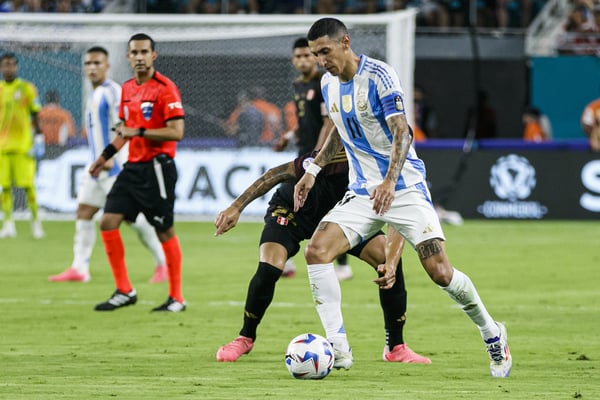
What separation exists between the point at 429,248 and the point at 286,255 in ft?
4.21

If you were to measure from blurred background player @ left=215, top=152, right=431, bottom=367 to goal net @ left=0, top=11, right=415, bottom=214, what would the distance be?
34.3ft

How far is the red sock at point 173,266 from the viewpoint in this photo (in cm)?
1077

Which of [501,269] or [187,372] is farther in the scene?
[501,269]

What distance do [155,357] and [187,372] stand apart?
0.75 m

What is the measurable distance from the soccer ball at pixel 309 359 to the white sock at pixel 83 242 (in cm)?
617

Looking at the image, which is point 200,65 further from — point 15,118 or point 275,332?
point 275,332

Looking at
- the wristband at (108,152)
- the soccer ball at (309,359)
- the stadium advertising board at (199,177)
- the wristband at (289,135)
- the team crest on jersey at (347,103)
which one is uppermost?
the team crest on jersey at (347,103)

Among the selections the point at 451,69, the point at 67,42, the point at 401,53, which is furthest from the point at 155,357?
the point at 451,69

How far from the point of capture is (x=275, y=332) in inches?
380

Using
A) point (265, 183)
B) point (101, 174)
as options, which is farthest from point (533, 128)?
point (265, 183)

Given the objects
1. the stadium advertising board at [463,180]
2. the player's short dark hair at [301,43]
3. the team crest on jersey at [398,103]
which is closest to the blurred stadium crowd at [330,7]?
the stadium advertising board at [463,180]

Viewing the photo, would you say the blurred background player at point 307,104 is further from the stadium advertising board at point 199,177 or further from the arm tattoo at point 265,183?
the stadium advertising board at point 199,177

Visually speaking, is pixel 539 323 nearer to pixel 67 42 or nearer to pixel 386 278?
pixel 386 278

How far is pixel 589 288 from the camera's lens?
42.1 feet
